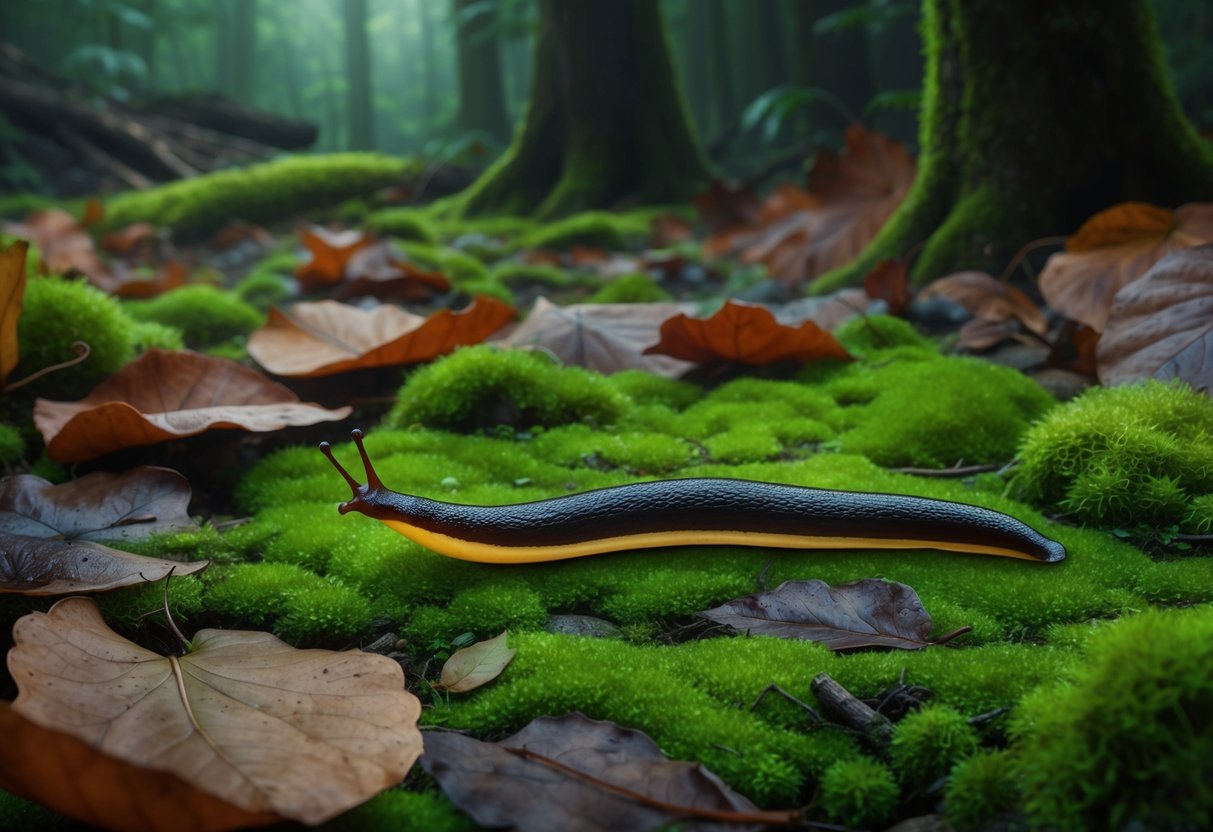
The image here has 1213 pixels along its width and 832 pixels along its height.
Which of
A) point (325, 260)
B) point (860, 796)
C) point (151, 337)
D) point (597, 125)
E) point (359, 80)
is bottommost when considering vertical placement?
point (860, 796)

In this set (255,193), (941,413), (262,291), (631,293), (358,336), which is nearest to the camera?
(941,413)

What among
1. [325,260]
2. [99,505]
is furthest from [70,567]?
[325,260]

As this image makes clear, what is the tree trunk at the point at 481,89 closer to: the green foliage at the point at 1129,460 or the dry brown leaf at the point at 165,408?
the dry brown leaf at the point at 165,408

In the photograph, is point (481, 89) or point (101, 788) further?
point (481, 89)

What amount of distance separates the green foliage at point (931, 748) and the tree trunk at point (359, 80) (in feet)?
114

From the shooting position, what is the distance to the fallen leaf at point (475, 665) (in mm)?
1818

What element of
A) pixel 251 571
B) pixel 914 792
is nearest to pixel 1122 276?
pixel 914 792

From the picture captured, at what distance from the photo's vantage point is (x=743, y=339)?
11.5 ft

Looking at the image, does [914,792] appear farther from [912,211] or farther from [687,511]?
[912,211]

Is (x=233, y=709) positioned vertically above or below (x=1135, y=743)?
below

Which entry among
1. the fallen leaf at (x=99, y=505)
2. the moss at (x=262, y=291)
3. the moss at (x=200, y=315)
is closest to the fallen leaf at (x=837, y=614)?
the fallen leaf at (x=99, y=505)

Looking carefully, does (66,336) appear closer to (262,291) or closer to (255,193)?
(262,291)

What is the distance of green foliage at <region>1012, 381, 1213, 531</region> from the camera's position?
7.84ft

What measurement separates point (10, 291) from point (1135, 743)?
308cm
